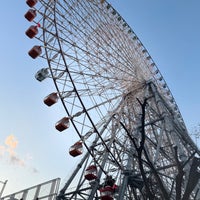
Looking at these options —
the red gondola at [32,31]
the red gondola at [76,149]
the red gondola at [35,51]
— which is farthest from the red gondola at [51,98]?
the red gondola at [32,31]

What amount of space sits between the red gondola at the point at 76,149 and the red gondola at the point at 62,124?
3.38 feet

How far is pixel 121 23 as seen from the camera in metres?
19.3

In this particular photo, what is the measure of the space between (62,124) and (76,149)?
1.42 m

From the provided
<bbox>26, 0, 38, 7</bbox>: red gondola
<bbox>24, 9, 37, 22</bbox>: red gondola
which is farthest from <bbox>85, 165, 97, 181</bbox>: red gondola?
<bbox>26, 0, 38, 7</bbox>: red gondola

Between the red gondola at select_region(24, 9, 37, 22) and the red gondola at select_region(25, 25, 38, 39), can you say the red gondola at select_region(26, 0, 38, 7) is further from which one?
the red gondola at select_region(25, 25, 38, 39)

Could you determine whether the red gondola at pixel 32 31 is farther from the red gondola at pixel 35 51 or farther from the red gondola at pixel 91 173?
the red gondola at pixel 91 173

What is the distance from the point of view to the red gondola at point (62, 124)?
14.1 metres

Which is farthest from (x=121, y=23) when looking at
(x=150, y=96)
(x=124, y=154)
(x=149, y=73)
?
(x=124, y=154)

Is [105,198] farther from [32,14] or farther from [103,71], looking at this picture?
[32,14]

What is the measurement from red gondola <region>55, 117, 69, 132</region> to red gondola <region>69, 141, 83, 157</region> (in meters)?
1.03

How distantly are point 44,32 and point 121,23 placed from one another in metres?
6.53

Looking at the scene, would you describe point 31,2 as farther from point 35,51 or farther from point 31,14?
point 35,51

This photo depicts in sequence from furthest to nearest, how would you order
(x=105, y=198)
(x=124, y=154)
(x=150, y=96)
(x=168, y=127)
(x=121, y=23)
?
(x=121, y=23), (x=150, y=96), (x=124, y=154), (x=168, y=127), (x=105, y=198)

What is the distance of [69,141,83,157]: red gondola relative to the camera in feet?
44.6
